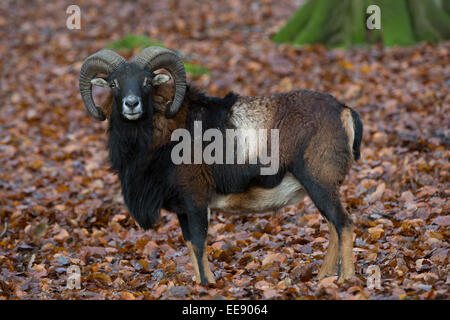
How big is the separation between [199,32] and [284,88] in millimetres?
5642

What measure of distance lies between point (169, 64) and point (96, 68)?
888 mm

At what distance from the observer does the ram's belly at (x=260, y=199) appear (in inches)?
272

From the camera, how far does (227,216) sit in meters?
9.12

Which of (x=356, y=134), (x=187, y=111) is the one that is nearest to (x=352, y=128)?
(x=356, y=134)

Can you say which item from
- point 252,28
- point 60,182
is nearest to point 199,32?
point 252,28

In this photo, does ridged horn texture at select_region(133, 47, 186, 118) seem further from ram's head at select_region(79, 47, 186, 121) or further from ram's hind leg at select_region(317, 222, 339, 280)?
ram's hind leg at select_region(317, 222, 339, 280)

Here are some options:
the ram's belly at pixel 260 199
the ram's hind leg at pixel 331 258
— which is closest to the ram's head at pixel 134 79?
the ram's belly at pixel 260 199

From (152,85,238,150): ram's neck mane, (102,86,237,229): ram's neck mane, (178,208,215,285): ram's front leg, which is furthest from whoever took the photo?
(152,85,238,150): ram's neck mane

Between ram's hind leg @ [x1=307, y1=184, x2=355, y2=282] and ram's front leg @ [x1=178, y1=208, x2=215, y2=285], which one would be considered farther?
ram's front leg @ [x1=178, y1=208, x2=215, y2=285]

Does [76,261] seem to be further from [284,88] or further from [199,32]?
[199,32]

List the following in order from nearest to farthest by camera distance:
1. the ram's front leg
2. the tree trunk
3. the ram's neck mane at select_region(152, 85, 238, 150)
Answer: the ram's front leg < the ram's neck mane at select_region(152, 85, 238, 150) < the tree trunk

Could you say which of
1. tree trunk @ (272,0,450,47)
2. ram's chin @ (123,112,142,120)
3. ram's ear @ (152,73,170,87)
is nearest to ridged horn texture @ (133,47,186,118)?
ram's ear @ (152,73,170,87)

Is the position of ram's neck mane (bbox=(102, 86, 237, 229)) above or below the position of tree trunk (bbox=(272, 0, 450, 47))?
below

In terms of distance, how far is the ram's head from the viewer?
6.85 metres
